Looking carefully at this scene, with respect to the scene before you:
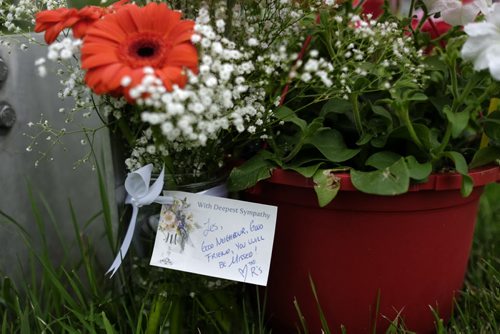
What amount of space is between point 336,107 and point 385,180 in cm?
18

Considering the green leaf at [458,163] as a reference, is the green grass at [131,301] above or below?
below

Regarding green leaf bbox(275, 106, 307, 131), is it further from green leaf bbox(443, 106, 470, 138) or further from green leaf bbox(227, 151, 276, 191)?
green leaf bbox(443, 106, 470, 138)

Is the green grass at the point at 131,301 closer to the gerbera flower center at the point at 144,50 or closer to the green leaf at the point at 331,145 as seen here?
the green leaf at the point at 331,145

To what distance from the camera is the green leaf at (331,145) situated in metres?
0.88

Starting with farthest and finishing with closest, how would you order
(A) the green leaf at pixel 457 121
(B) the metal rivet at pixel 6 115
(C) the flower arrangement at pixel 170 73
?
(B) the metal rivet at pixel 6 115 → (A) the green leaf at pixel 457 121 → (C) the flower arrangement at pixel 170 73

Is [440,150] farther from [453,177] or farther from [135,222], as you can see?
[135,222]

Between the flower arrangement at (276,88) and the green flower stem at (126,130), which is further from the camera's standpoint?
the green flower stem at (126,130)

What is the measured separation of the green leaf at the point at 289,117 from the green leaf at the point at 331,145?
0.03m

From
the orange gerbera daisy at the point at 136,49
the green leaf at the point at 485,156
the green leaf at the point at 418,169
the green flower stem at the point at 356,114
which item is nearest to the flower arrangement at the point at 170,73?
the orange gerbera daisy at the point at 136,49

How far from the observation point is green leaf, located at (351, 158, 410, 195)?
81 cm

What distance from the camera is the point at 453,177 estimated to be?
86 centimetres

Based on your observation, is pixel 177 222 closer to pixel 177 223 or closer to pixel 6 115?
pixel 177 223

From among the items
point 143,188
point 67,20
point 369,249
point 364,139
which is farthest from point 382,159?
point 67,20

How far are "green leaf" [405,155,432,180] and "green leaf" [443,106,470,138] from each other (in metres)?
0.06
